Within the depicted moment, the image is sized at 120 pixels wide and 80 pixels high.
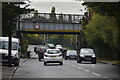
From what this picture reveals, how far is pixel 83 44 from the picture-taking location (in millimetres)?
76000

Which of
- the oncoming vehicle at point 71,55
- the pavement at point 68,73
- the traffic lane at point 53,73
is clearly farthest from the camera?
the oncoming vehicle at point 71,55

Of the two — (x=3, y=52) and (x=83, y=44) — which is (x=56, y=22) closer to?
(x=83, y=44)

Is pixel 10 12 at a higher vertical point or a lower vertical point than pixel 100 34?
higher

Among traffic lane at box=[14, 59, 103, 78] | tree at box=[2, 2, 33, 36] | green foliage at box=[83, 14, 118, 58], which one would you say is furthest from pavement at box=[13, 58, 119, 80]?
green foliage at box=[83, 14, 118, 58]

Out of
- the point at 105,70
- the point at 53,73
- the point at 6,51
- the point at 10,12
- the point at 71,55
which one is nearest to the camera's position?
the point at 10,12

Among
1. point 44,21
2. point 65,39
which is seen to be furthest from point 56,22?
point 65,39

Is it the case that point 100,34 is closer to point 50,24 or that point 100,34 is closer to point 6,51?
point 50,24

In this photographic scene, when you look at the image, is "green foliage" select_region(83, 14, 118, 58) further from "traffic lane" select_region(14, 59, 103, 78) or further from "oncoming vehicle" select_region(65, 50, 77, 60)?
"traffic lane" select_region(14, 59, 103, 78)

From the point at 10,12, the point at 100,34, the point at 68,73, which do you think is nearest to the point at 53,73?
the point at 68,73

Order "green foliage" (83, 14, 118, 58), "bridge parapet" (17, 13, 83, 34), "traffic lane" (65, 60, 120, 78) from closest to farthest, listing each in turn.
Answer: "traffic lane" (65, 60, 120, 78) < "green foliage" (83, 14, 118, 58) < "bridge parapet" (17, 13, 83, 34)

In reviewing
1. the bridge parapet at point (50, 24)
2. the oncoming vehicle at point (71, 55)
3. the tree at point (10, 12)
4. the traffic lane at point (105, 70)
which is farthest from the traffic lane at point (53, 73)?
the bridge parapet at point (50, 24)

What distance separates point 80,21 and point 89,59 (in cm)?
3261

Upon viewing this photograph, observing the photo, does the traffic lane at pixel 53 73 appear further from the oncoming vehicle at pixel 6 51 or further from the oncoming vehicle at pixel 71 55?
the oncoming vehicle at pixel 71 55

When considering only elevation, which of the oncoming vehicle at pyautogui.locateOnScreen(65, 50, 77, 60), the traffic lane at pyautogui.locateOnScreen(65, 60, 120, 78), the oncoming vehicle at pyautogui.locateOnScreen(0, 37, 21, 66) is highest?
the oncoming vehicle at pyautogui.locateOnScreen(0, 37, 21, 66)
